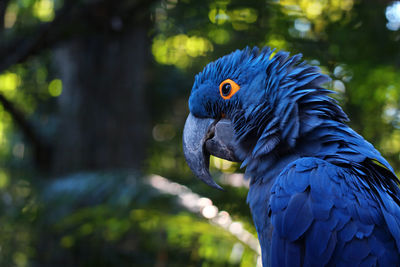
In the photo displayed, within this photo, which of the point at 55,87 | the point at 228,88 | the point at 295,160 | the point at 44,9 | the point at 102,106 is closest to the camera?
the point at 295,160

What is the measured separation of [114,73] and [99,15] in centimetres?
66

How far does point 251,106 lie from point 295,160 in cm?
27

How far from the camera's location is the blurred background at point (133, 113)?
2365 millimetres

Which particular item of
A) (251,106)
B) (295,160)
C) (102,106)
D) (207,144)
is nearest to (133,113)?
(102,106)

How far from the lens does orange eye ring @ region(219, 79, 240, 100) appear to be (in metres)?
1.50

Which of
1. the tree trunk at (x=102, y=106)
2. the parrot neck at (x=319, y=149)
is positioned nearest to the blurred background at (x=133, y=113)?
the tree trunk at (x=102, y=106)

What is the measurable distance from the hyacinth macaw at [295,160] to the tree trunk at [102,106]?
7.02ft

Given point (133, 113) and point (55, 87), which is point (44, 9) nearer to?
point (55, 87)

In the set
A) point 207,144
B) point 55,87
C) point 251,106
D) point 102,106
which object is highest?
point 251,106

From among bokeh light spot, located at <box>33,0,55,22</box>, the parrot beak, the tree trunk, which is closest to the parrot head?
the parrot beak

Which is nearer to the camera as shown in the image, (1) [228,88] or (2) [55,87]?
(1) [228,88]

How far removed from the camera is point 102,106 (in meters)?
3.62

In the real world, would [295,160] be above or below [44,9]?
below

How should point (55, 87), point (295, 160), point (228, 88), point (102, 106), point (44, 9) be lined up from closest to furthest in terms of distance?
point (295, 160), point (228, 88), point (102, 106), point (44, 9), point (55, 87)
